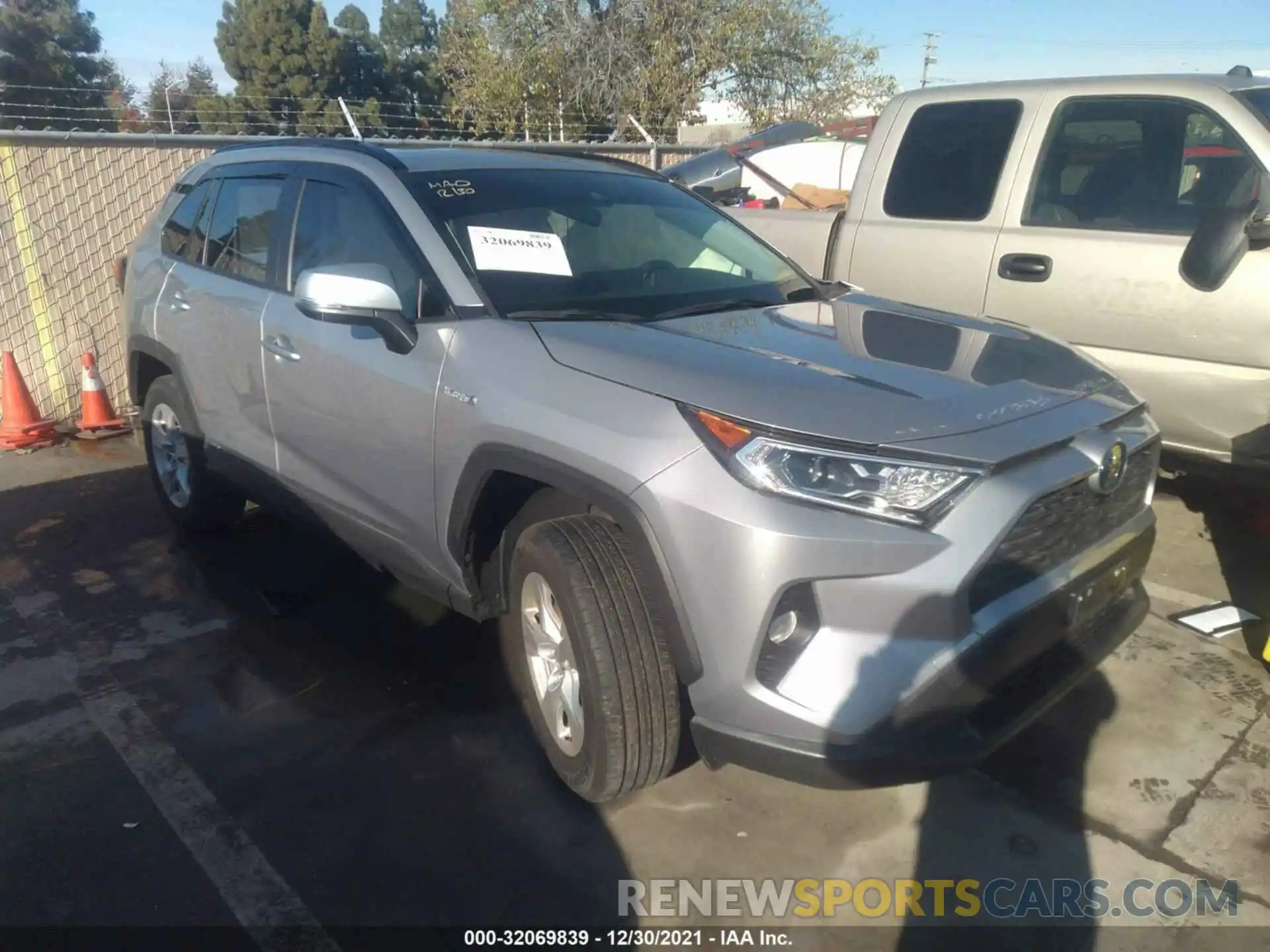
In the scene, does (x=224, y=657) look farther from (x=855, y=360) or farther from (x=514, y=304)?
(x=855, y=360)

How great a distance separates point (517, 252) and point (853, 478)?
1457 millimetres

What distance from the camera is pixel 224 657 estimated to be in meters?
3.90

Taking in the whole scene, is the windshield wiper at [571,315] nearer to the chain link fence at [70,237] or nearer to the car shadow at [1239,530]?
the car shadow at [1239,530]

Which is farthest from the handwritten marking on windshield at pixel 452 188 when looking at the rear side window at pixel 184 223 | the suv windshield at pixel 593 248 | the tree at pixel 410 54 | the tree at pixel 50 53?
the tree at pixel 50 53

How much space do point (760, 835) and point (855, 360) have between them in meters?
1.34

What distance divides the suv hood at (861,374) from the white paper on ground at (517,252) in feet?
1.14

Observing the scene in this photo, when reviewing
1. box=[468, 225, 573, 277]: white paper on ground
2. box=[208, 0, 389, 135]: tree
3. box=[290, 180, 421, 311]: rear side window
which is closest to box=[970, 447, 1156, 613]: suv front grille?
box=[468, 225, 573, 277]: white paper on ground

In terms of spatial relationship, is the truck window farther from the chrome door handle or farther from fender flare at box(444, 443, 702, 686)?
the chrome door handle

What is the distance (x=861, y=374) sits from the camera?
2.64m

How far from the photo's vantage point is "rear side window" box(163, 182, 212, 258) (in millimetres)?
4742

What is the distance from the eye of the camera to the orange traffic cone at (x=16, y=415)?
6664mm

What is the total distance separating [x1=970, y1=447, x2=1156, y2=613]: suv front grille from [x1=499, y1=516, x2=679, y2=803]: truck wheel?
0.81 m

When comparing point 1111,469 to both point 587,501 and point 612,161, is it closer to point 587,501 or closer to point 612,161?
point 587,501

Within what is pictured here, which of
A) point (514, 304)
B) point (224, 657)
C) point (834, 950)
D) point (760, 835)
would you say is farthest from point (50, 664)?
point (834, 950)
